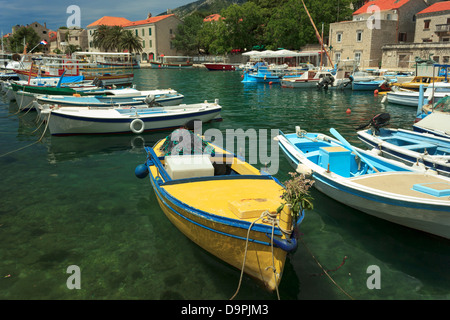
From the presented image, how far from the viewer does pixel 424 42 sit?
167ft

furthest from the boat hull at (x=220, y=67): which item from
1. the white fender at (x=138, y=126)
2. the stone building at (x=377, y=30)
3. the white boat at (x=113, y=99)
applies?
the white fender at (x=138, y=126)

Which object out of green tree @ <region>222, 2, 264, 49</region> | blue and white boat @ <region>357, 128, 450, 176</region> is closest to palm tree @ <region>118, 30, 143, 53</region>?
green tree @ <region>222, 2, 264, 49</region>

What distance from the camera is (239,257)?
5984mm

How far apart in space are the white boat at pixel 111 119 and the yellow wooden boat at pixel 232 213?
8557mm

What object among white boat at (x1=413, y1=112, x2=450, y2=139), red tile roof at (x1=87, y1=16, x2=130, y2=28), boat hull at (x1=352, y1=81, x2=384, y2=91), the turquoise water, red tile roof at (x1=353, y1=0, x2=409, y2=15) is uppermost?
red tile roof at (x1=87, y1=16, x2=130, y2=28)

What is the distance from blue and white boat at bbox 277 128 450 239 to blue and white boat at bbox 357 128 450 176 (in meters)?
1.07

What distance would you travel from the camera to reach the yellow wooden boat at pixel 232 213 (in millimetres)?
5488

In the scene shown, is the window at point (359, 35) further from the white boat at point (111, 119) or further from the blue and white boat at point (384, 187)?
the blue and white boat at point (384, 187)

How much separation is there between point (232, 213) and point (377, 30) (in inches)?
2499

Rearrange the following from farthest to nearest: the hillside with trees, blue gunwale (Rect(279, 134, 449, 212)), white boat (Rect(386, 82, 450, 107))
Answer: the hillside with trees < white boat (Rect(386, 82, 450, 107)) < blue gunwale (Rect(279, 134, 449, 212))

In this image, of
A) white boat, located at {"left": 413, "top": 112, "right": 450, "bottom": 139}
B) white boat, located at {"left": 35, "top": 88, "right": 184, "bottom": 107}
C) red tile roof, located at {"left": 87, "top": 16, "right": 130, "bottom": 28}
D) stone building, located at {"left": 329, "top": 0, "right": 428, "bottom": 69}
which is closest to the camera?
white boat, located at {"left": 413, "top": 112, "right": 450, "bottom": 139}

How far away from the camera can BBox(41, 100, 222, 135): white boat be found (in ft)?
53.6

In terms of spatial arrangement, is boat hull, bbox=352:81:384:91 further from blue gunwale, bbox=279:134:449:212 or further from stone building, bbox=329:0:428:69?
blue gunwale, bbox=279:134:449:212

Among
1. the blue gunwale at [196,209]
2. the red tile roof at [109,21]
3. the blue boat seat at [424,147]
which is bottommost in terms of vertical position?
the blue gunwale at [196,209]
